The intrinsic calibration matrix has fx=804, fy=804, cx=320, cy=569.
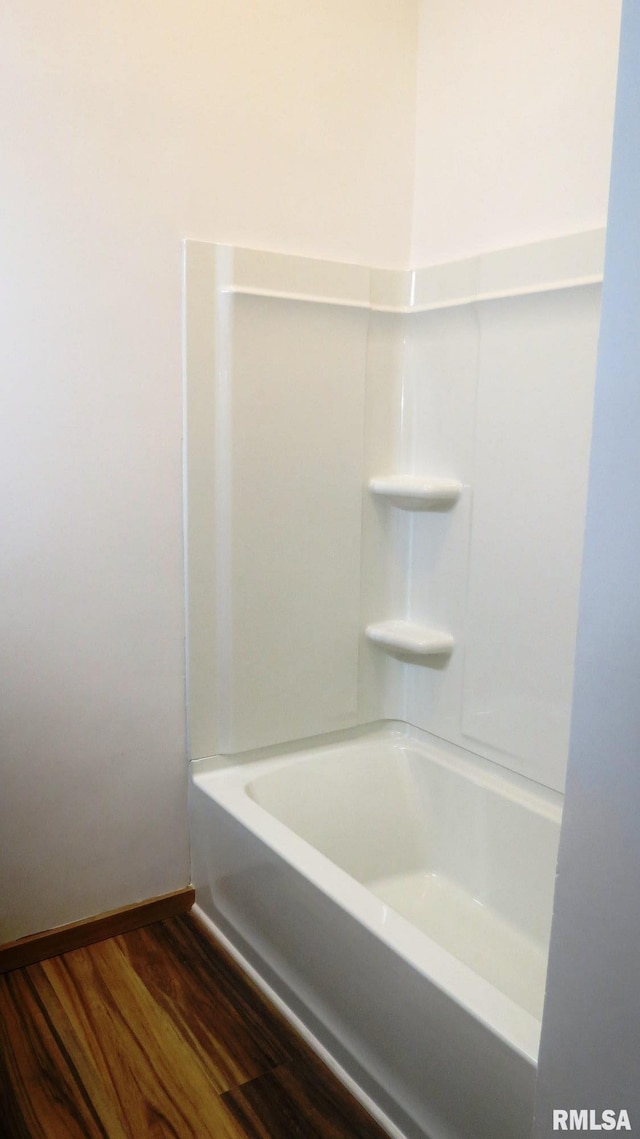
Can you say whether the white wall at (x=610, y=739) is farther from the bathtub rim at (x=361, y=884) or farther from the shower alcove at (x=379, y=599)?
the shower alcove at (x=379, y=599)

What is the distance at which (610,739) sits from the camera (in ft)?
2.47

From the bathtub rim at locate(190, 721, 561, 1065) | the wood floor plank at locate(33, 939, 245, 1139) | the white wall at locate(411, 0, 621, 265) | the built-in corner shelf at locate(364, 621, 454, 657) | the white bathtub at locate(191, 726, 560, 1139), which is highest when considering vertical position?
the white wall at locate(411, 0, 621, 265)

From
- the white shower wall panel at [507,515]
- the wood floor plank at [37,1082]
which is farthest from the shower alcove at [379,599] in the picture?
the wood floor plank at [37,1082]

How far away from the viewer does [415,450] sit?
2221 millimetres

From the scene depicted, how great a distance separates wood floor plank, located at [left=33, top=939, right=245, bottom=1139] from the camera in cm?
148

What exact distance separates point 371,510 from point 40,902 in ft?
4.22

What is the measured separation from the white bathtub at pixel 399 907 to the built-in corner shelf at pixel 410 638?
0.28 m

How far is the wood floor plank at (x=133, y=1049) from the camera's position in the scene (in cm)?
148

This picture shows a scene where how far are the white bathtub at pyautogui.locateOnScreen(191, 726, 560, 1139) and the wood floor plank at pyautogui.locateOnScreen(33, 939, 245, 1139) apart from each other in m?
0.25

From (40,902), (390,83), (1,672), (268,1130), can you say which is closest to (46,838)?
(40,902)

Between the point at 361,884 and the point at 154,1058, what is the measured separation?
1.84ft

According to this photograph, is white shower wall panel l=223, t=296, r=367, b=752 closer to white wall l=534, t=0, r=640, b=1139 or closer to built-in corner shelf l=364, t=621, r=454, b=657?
built-in corner shelf l=364, t=621, r=454, b=657

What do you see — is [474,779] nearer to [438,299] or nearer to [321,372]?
[321,372]

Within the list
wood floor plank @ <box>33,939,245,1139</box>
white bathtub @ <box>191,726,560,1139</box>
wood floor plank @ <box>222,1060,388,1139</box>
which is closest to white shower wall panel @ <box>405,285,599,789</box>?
white bathtub @ <box>191,726,560,1139</box>
